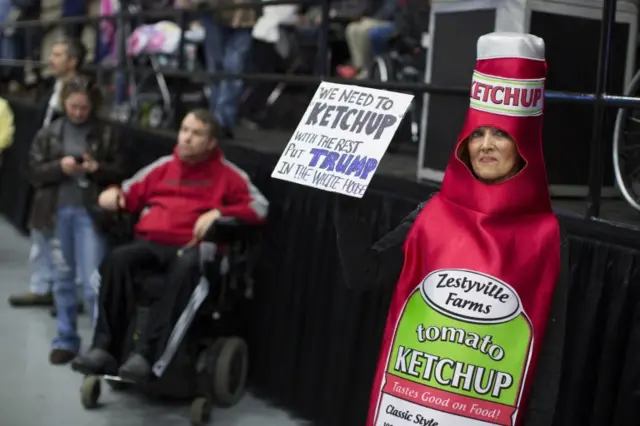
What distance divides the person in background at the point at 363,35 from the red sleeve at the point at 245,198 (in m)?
2.41

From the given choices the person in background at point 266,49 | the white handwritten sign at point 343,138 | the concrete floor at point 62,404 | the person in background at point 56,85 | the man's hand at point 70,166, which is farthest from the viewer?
the person in background at point 266,49

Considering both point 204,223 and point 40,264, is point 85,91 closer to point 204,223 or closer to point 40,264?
point 204,223

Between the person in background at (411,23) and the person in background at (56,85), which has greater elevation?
the person in background at (411,23)

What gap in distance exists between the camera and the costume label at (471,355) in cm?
187

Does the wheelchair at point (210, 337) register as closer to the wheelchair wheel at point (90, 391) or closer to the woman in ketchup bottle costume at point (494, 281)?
the wheelchair wheel at point (90, 391)

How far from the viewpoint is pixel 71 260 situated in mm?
4273

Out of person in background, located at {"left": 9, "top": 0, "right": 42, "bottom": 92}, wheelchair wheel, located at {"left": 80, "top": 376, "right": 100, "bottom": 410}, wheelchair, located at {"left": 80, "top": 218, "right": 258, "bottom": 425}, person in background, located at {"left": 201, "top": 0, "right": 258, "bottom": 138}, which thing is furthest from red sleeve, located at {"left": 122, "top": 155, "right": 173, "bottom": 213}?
person in background, located at {"left": 9, "top": 0, "right": 42, "bottom": 92}

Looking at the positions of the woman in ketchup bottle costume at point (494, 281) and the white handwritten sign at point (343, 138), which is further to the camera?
the white handwritten sign at point (343, 138)

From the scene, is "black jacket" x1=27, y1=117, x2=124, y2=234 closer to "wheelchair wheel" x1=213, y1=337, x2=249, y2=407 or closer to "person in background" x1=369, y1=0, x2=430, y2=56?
"wheelchair wheel" x1=213, y1=337, x2=249, y2=407

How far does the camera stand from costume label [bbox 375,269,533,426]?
187cm

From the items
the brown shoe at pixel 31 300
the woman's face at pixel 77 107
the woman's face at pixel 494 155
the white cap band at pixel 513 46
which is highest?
the white cap band at pixel 513 46

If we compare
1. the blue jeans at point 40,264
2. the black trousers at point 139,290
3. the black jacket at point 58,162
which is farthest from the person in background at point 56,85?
the black trousers at point 139,290

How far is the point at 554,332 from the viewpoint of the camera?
1.92 meters

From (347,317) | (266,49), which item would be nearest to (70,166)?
(347,317)
